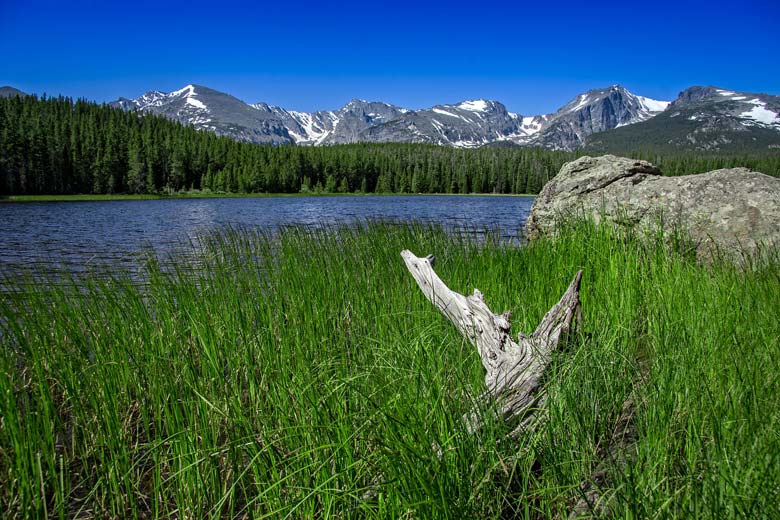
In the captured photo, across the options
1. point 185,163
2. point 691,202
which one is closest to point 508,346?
point 691,202

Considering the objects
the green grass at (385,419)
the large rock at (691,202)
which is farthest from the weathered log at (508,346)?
the large rock at (691,202)

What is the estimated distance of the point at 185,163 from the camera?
85250 millimetres

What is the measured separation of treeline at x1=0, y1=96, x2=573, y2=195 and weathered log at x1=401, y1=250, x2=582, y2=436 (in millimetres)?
75796

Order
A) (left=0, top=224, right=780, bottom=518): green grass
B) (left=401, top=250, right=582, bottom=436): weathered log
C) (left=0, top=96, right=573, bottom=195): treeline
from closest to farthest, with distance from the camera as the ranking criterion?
(left=0, top=224, right=780, bottom=518): green grass, (left=401, top=250, right=582, bottom=436): weathered log, (left=0, top=96, right=573, bottom=195): treeline

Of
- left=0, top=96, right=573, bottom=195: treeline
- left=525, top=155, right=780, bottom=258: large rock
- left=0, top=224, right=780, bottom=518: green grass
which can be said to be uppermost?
left=0, top=96, right=573, bottom=195: treeline

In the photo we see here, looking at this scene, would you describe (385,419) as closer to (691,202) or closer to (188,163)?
(691,202)

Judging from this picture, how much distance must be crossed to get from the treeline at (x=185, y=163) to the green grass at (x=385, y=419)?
74387mm

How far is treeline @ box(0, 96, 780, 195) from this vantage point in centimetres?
6788

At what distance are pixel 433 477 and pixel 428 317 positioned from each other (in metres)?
2.14

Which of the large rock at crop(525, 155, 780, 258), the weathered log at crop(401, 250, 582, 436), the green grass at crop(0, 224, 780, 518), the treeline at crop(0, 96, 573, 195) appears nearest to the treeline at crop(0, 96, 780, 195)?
the treeline at crop(0, 96, 573, 195)

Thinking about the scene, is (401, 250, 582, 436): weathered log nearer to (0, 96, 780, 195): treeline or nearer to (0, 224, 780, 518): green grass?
(0, 224, 780, 518): green grass

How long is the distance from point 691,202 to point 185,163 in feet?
296

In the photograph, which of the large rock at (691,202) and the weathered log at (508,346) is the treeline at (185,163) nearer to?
the large rock at (691,202)

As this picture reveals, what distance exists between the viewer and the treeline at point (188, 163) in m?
67.9
